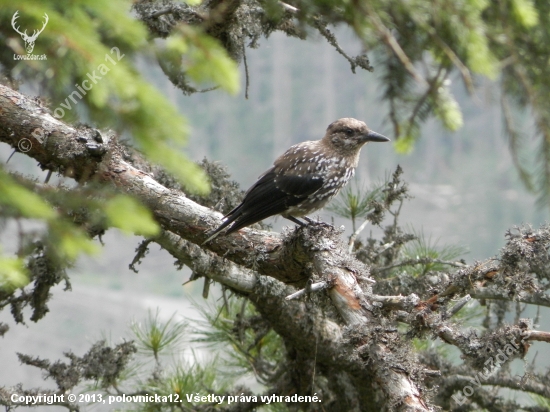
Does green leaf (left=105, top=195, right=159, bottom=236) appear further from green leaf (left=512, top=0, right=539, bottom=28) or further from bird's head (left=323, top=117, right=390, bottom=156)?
bird's head (left=323, top=117, right=390, bottom=156)

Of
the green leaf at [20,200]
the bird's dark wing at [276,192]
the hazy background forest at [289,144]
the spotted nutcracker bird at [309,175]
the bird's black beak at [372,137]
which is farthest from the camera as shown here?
the hazy background forest at [289,144]

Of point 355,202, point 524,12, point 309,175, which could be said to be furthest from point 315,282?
point 524,12

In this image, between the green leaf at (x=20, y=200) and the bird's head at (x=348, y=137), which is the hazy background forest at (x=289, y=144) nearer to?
the bird's head at (x=348, y=137)

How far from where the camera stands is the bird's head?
4.26m

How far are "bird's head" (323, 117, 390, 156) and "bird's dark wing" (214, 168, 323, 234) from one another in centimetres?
41

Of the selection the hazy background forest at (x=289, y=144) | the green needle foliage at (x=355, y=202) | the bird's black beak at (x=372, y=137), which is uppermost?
the hazy background forest at (x=289, y=144)

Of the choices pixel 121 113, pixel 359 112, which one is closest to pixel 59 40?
pixel 121 113

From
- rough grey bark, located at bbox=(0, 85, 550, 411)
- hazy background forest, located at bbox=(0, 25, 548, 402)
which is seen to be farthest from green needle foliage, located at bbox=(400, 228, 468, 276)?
hazy background forest, located at bbox=(0, 25, 548, 402)

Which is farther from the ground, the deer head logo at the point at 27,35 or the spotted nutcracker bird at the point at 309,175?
the spotted nutcracker bird at the point at 309,175

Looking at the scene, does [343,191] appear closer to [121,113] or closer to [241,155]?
[121,113]

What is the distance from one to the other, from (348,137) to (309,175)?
1.75 feet

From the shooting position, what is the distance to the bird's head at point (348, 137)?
4.26 m

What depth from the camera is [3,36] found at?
1.74m
